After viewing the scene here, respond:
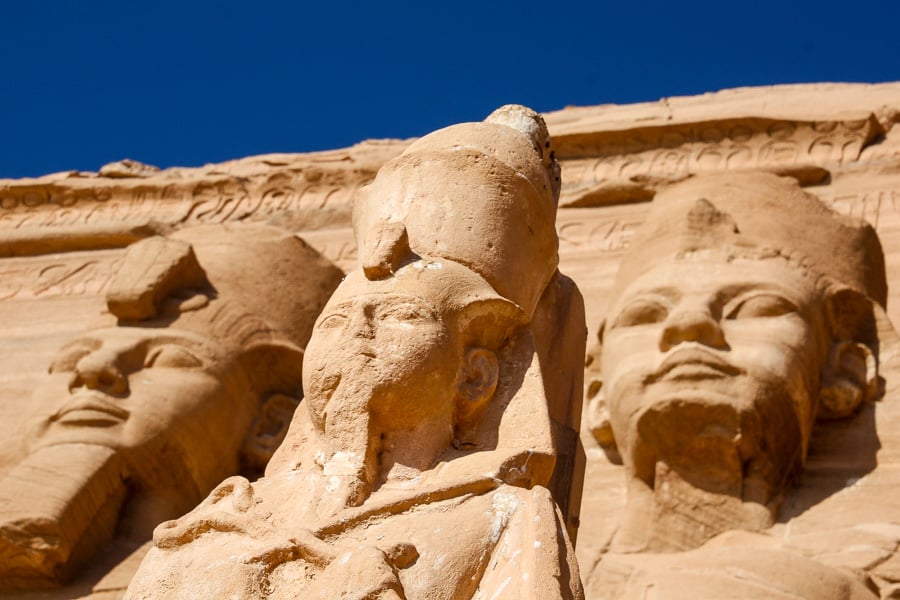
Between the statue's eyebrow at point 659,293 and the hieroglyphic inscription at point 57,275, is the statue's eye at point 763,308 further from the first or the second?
the hieroglyphic inscription at point 57,275

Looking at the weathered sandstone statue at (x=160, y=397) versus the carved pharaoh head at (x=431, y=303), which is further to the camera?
the weathered sandstone statue at (x=160, y=397)

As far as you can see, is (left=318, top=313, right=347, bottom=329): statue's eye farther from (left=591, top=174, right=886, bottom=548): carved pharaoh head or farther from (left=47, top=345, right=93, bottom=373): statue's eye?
(left=47, top=345, right=93, bottom=373): statue's eye

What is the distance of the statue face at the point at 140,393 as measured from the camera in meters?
6.26

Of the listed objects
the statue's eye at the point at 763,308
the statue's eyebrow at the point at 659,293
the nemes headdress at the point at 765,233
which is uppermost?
the nemes headdress at the point at 765,233

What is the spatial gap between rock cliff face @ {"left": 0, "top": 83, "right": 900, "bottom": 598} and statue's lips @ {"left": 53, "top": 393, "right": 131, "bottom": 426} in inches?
24.9

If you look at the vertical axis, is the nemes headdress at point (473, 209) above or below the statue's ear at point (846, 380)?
below

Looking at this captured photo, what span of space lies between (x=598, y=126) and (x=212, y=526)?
554 centimetres

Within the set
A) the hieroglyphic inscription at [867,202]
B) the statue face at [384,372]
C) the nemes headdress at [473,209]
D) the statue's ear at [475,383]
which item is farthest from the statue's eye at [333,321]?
the hieroglyphic inscription at [867,202]

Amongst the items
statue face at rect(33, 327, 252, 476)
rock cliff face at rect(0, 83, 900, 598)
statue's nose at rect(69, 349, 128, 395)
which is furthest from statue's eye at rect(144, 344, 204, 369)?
rock cliff face at rect(0, 83, 900, 598)

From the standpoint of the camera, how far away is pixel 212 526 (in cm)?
388

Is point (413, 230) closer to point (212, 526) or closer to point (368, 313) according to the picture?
point (368, 313)

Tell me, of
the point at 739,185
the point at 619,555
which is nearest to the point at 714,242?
the point at 739,185

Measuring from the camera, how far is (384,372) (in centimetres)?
405

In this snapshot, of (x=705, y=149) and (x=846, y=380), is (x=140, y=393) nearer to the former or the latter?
(x=846, y=380)
